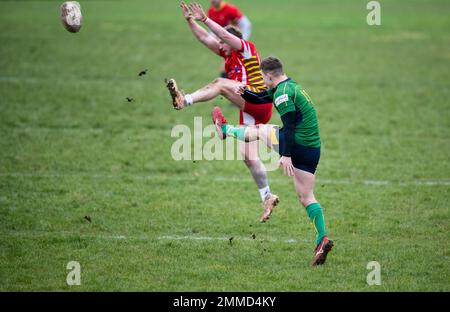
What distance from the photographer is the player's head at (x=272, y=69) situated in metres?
7.89

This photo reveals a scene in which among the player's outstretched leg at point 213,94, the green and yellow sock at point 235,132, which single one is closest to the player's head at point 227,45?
the player's outstretched leg at point 213,94

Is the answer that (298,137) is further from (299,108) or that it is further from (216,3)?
(216,3)

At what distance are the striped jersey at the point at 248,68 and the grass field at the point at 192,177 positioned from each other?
1814 millimetres

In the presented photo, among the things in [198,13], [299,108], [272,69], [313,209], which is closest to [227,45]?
[198,13]

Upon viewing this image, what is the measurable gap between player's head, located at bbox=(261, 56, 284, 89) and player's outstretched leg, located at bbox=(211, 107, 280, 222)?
2.78 ft

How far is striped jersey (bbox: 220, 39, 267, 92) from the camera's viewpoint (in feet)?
31.1

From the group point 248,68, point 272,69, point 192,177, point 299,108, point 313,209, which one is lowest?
point 313,209

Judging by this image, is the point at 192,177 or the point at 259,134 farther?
the point at 192,177

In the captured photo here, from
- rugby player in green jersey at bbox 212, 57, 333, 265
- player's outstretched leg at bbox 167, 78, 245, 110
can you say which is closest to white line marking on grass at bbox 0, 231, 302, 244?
rugby player in green jersey at bbox 212, 57, 333, 265

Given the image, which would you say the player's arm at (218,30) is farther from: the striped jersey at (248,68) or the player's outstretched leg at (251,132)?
the player's outstretched leg at (251,132)

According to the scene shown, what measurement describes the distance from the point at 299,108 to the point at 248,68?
181 centimetres

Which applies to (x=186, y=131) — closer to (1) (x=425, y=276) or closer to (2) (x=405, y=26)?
(1) (x=425, y=276)

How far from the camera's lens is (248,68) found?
9547 mm
